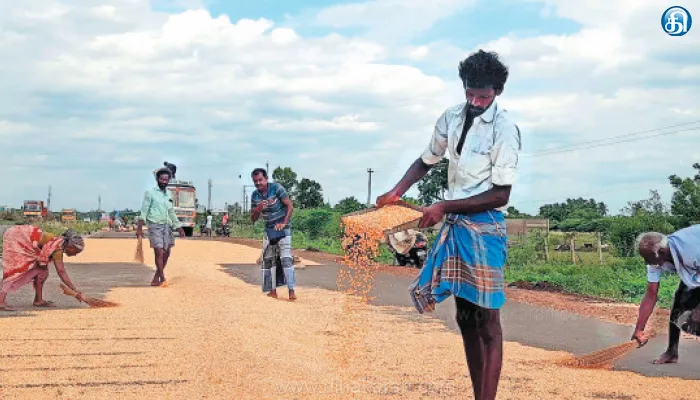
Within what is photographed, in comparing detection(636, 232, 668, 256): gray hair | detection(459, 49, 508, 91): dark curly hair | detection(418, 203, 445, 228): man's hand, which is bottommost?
detection(636, 232, 668, 256): gray hair

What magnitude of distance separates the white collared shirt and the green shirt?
802 cm

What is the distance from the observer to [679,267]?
5.62 meters

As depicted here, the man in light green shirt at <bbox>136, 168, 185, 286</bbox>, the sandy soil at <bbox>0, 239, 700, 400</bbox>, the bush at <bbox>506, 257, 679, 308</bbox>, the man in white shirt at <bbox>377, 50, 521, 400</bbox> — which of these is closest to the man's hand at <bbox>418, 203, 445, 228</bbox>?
the man in white shirt at <bbox>377, 50, 521, 400</bbox>

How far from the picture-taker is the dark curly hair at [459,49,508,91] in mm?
A: 3773

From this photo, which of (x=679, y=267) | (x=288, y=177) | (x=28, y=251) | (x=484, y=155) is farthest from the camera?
(x=288, y=177)

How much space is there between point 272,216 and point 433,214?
646 cm

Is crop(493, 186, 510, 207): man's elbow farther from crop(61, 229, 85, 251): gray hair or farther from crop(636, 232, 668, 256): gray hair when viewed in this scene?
crop(61, 229, 85, 251): gray hair

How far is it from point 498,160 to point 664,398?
2.46 metres

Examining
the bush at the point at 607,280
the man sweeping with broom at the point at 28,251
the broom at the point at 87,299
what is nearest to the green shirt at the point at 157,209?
the man sweeping with broom at the point at 28,251

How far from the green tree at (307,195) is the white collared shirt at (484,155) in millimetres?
55507

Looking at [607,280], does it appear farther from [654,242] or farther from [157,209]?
[654,242]

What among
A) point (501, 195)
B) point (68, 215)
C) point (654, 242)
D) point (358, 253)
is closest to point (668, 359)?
point (654, 242)

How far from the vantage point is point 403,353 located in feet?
20.7

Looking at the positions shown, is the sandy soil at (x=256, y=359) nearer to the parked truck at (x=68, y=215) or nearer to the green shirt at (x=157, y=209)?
the green shirt at (x=157, y=209)
